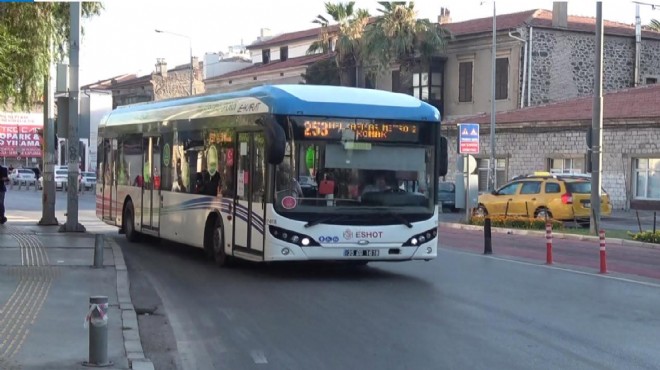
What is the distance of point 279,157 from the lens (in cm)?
1294

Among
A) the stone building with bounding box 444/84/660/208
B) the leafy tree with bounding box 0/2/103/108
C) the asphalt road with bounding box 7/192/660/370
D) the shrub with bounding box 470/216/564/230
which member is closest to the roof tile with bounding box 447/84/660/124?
the stone building with bounding box 444/84/660/208

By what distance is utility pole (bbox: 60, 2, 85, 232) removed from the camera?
2030 centimetres

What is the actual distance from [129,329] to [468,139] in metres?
20.0

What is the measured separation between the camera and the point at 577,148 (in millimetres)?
41781

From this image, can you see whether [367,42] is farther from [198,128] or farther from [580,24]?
[198,128]

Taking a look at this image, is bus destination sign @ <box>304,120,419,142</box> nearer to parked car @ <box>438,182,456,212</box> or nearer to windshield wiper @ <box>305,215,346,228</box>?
windshield wiper @ <box>305,215,346,228</box>

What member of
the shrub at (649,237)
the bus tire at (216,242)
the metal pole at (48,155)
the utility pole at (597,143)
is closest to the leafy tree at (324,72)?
the utility pole at (597,143)

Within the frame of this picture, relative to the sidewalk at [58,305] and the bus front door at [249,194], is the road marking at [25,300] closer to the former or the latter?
the sidewalk at [58,305]

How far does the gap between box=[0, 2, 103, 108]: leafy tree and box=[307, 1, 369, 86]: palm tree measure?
104ft

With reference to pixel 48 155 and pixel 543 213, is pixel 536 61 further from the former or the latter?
pixel 48 155

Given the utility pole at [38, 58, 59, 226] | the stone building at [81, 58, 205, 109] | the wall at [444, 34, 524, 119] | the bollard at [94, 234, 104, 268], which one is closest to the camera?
the bollard at [94, 234, 104, 268]

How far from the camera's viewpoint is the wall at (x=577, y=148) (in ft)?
128

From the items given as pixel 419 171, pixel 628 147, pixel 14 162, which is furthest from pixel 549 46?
pixel 14 162

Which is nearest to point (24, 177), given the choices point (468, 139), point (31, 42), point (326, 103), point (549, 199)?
point (468, 139)
